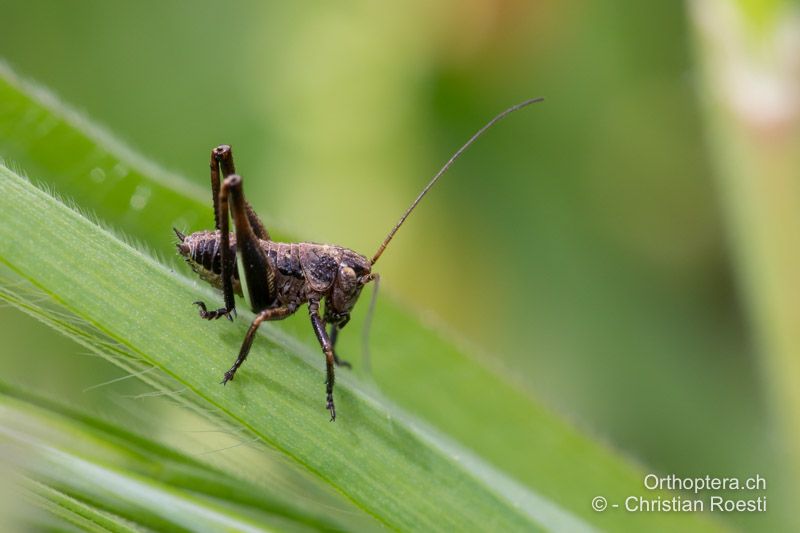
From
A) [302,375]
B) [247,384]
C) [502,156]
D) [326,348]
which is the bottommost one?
[247,384]

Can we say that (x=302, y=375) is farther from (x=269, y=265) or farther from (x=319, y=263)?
(x=319, y=263)

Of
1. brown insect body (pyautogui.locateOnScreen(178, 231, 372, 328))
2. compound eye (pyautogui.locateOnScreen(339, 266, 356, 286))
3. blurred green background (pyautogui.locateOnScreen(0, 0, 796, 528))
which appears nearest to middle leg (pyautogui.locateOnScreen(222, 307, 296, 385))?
brown insect body (pyautogui.locateOnScreen(178, 231, 372, 328))

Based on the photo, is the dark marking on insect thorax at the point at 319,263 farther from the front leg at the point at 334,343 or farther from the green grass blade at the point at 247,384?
the green grass blade at the point at 247,384

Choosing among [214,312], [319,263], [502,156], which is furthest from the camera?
[502,156]

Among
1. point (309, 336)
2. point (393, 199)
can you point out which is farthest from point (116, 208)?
point (393, 199)

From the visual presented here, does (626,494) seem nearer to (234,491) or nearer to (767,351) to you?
(234,491)
